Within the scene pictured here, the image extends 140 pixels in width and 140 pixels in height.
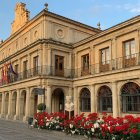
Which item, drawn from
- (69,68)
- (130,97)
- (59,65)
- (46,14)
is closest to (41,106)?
(59,65)

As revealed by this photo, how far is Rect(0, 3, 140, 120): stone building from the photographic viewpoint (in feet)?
57.5

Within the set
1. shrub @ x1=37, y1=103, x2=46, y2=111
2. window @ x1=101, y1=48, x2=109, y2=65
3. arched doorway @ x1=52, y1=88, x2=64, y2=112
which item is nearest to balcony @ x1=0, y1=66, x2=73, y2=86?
arched doorway @ x1=52, y1=88, x2=64, y2=112

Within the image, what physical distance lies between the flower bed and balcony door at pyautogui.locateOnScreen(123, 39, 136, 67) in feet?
22.9

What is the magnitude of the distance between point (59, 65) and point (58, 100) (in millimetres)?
3988

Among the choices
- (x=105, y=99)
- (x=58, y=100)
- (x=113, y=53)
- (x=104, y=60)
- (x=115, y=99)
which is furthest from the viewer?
(x=58, y=100)

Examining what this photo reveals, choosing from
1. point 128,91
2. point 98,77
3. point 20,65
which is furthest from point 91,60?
point 20,65

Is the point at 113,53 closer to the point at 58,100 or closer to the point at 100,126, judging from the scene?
the point at 58,100

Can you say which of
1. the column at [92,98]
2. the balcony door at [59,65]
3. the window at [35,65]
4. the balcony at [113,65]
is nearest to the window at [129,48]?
the balcony at [113,65]

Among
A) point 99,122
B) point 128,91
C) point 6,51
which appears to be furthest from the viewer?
point 6,51

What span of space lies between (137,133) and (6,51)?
25632mm

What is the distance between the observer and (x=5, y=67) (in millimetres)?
28875

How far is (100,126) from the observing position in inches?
Answer: 380

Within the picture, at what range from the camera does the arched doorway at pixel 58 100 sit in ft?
77.3

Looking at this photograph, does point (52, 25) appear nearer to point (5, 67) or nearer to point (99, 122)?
point (5, 67)
